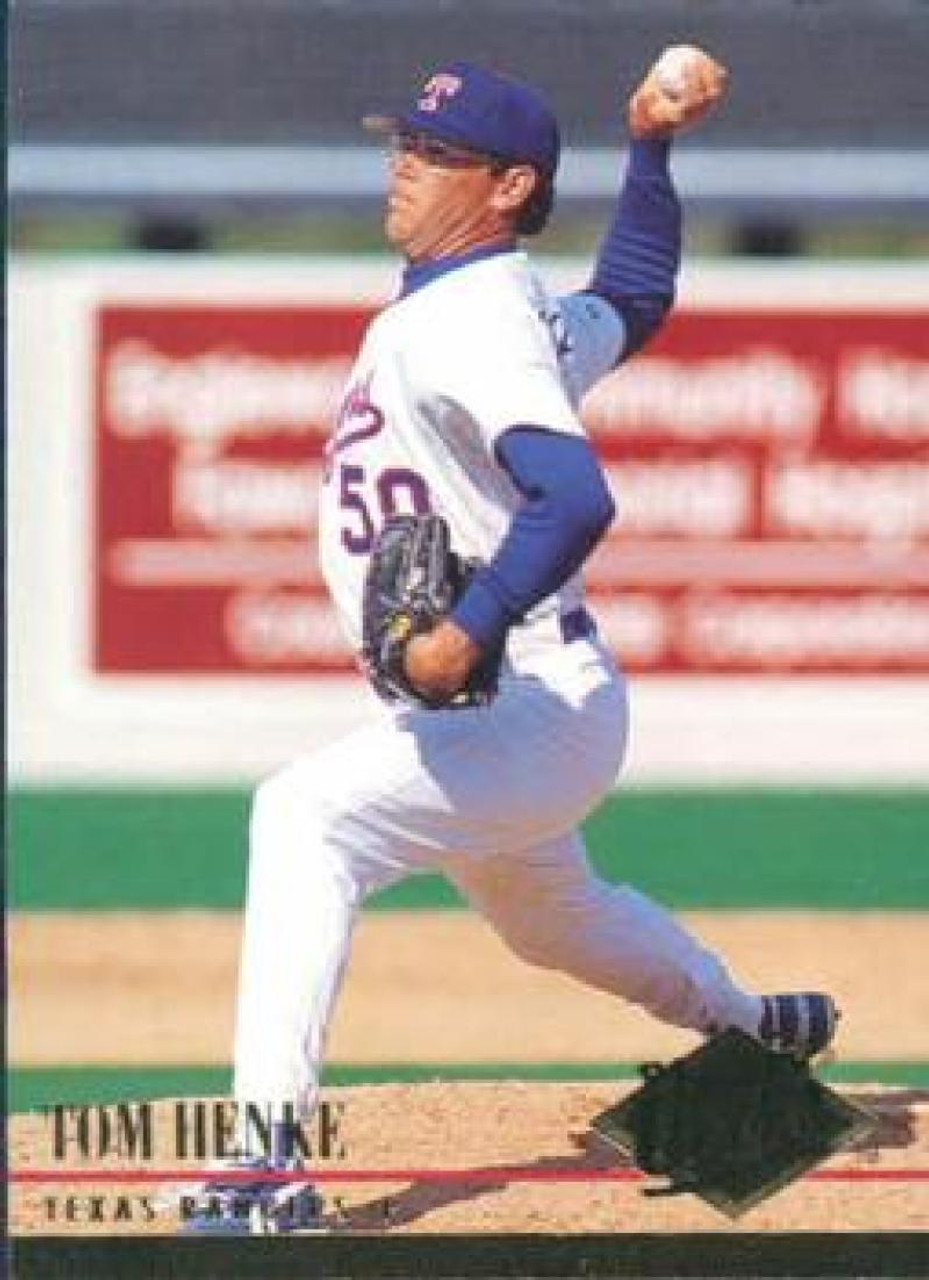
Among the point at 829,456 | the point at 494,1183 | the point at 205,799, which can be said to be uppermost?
the point at 829,456

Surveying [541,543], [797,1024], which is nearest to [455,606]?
[541,543]

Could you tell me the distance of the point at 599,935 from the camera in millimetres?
5227

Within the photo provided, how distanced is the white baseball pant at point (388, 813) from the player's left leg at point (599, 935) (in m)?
0.08

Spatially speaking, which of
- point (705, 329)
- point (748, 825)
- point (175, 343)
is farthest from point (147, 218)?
point (748, 825)

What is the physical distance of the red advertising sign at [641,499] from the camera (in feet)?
19.1

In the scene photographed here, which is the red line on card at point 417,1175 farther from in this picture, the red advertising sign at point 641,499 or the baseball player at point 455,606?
the red advertising sign at point 641,499

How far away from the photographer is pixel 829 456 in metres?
5.99

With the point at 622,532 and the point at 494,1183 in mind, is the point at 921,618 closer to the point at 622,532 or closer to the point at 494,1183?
the point at 622,532

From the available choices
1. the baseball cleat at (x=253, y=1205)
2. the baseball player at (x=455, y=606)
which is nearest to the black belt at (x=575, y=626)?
the baseball player at (x=455, y=606)

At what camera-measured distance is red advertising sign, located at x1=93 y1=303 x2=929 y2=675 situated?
229 inches

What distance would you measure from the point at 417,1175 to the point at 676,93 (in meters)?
1.30

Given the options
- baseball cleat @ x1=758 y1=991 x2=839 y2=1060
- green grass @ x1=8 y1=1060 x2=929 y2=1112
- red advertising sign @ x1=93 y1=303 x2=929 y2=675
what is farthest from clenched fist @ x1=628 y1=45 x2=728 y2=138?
green grass @ x1=8 y1=1060 x2=929 y2=1112

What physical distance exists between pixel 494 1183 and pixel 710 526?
0.97m

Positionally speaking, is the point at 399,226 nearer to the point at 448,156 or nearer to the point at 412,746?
the point at 448,156
